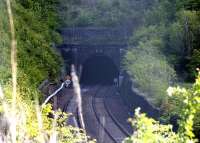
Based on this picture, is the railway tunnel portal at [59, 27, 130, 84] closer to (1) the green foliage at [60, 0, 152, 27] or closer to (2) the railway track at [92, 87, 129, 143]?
(1) the green foliage at [60, 0, 152, 27]

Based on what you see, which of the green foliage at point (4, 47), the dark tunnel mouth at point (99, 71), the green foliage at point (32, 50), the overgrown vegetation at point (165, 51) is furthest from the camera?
the dark tunnel mouth at point (99, 71)

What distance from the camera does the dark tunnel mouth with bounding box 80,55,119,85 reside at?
67312 millimetres

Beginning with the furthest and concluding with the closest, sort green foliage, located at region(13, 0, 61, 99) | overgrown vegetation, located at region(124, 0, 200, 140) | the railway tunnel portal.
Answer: the railway tunnel portal
overgrown vegetation, located at region(124, 0, 200, 140)
green foliage, located at region(13, 0, 61, 99)

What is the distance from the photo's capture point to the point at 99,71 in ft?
229

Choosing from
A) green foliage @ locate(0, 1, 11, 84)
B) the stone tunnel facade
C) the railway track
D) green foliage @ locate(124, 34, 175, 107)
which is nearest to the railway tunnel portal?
the stone tunnel facade

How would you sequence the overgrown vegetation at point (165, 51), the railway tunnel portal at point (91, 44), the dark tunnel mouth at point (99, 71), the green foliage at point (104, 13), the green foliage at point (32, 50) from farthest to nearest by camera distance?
the dark tunnel mouth at point (99, 71) → the green foliage at point (104, 13) → the railway tunnel portal at point (91, 44) → the overgrown vegetation at point (165, 51) → the green foliage at point (32, 50)

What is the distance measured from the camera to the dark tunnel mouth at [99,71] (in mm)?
67312

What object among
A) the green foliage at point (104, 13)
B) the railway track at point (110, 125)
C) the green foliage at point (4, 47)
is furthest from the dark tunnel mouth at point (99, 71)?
the green foliage at point (4, 47)

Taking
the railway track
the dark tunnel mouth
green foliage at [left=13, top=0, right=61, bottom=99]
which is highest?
green foliage at [left=13, top=0, right=61, bottom=99]

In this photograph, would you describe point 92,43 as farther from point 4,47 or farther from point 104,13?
point 4,47

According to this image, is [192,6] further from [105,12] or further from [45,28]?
[105,12]

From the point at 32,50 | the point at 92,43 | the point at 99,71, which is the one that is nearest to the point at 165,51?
the point at 32,50

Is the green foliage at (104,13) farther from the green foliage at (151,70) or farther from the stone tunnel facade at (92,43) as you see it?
the green foliage at (151,70)

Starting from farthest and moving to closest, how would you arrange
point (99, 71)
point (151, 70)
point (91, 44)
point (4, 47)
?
point (99, 71) < point (91, 44) < point (151, 70) < point (4, 47)
